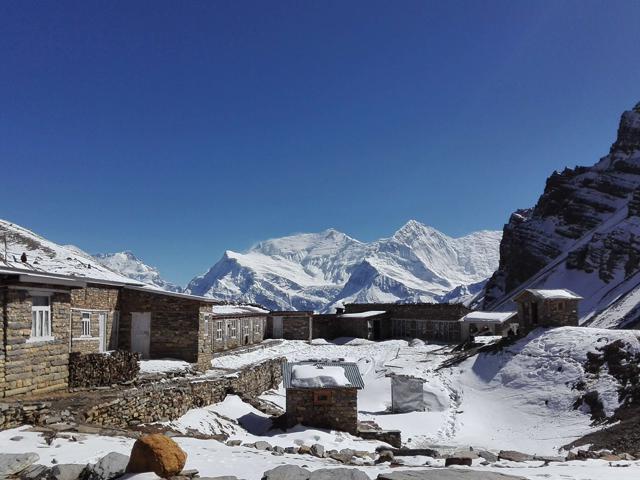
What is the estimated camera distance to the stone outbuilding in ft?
154

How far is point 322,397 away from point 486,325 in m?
34.0

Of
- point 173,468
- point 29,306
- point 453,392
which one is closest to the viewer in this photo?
point 173,468

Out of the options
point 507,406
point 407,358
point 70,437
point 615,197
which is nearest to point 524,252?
point 615,197

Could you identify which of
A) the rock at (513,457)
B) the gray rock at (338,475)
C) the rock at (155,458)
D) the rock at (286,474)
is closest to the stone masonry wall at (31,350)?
the rock at (155,458)

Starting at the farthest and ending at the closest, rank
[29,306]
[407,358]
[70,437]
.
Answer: [407,358] → [29,306] → [70,437]

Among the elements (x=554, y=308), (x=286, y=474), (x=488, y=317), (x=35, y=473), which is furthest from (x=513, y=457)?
(x=488, y=317)

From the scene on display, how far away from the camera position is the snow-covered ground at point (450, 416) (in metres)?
10.5

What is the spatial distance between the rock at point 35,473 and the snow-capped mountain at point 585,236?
101 metres

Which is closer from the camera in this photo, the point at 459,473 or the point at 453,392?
the point at 459,473

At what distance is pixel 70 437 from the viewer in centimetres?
1110

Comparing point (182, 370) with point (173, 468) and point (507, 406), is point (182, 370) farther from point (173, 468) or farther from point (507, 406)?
point (507, 406)

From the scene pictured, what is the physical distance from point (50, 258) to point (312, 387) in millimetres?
24777

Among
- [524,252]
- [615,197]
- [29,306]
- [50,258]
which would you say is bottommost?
[29,306]

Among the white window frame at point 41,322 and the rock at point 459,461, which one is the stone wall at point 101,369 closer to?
the white window frame at point 41,322
